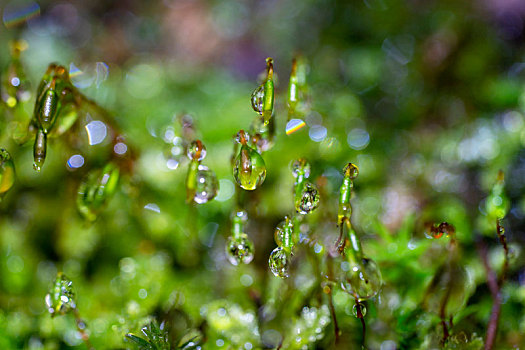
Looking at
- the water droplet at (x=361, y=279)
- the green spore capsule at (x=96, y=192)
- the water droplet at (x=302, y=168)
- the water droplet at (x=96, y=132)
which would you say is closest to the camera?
the water droplet at (x=361, y=279)

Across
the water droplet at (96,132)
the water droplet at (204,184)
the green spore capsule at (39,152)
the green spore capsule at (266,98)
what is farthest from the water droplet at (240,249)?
the water droplet at (96,132)

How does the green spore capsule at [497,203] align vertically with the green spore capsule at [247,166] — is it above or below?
below

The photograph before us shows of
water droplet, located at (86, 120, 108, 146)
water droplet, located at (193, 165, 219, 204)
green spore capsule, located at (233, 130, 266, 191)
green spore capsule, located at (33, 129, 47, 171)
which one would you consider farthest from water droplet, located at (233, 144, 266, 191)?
water droplet, located at (86, 120, 108, 146)

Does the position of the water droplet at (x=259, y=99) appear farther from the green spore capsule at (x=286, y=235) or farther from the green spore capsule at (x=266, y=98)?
the green spore capsule at (x=286, y=235)

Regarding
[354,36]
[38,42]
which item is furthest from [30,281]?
[354,36]

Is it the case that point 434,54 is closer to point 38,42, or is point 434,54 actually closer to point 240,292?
point 240,292

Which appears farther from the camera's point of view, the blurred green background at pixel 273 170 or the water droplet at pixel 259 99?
the blurred green background at pixel 273 170
